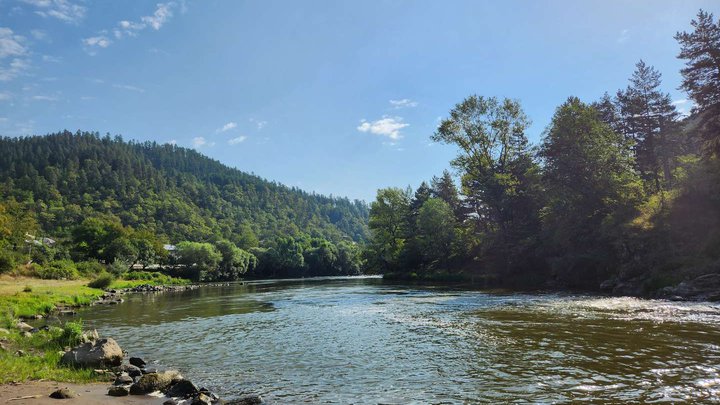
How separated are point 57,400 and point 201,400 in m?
3.60

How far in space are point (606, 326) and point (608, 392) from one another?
1049 cm

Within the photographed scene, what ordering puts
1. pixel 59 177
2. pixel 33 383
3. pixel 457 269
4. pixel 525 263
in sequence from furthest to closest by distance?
pixel 59 177 < pixel 457 269 < pixel 525 263 < pixel 33 383

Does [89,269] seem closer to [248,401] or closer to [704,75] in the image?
[248,401]

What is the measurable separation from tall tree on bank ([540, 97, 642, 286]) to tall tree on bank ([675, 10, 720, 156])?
8.01 metres

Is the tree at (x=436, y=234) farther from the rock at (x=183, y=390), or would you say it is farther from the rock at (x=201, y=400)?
the rock at (x=201, y=400)

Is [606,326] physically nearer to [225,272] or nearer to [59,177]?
[225,272]

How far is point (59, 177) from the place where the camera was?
614ft

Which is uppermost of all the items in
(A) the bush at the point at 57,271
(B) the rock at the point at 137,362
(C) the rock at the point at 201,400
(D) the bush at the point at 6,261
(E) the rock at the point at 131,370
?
(D) the bush at the point at 6,261

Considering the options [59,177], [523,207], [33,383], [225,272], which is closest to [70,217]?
[59,177]

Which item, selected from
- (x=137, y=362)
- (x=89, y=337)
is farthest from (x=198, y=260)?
(x=137, y=362)

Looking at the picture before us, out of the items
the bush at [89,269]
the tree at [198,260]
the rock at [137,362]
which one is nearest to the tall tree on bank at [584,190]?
the rock at [137,362]

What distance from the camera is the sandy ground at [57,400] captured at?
34.7ft

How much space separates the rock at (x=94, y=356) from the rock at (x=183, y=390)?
4.81 metres

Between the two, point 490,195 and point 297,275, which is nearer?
point 490,195
